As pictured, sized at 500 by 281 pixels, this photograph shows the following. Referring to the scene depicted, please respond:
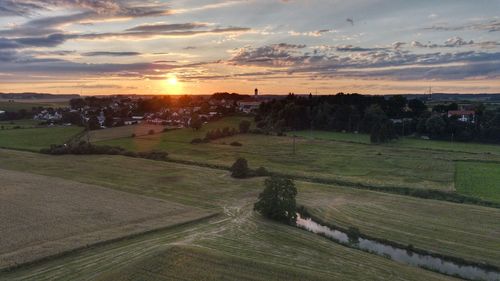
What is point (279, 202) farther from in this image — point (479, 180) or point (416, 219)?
point (479, 180)

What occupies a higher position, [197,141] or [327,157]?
[197,141]

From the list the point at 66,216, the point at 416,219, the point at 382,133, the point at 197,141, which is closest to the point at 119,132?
the point at 197,141

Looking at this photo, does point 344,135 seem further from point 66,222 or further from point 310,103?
point 66,222

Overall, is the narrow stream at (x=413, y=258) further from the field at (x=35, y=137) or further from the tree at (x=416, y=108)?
the tree at (x=416, y=108)

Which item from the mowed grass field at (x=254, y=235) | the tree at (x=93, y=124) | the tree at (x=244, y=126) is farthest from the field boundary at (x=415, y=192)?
the tree at (x=93, y=124)

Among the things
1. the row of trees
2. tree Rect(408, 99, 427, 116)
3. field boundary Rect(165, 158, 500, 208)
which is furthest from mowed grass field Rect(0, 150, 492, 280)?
tree Rect(408, 99, 427, 116)

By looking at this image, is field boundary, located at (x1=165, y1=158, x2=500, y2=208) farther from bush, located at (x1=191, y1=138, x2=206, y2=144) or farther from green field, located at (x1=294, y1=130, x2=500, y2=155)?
green field, located at (x1=294, y1=130, x2=500, y2=155)

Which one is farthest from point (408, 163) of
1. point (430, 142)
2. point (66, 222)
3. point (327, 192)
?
point (66, 222)
